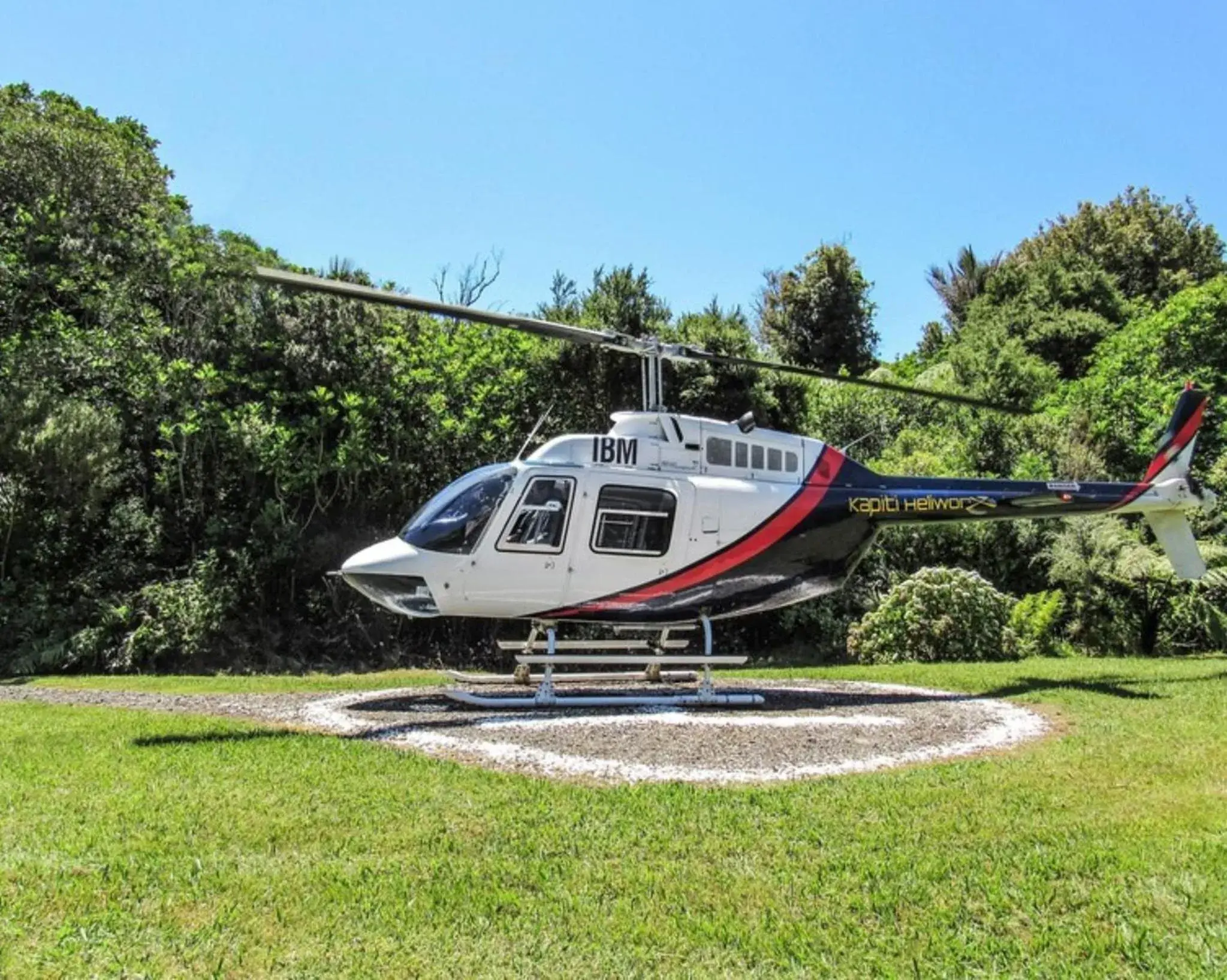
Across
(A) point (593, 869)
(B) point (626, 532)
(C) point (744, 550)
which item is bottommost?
(A) point (593, 869)

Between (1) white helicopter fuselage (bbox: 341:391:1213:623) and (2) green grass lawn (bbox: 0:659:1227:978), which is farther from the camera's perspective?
(1) white helicopter fuselage (bbox: 341:391:1213:623)

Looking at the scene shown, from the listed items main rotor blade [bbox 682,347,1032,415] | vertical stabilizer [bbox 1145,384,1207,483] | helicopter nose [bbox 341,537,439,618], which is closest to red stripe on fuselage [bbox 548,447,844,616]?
main rotor blade [bbox 682,347,1032,415]

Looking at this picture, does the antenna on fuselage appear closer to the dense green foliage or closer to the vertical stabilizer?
the dense green foliage

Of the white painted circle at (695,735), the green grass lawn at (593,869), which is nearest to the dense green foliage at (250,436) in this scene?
the white painted circle at (695,735)

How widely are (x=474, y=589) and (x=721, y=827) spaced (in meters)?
4.87

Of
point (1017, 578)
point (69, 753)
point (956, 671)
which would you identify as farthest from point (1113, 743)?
point (1017, 578)

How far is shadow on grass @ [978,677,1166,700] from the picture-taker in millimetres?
9734

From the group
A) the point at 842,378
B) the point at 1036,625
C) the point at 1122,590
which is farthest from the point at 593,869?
the point at 1122,590

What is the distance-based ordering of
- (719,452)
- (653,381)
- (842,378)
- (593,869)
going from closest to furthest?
(593,869) → (842,378) → (653,381) → (719,452)

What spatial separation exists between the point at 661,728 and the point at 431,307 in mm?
4381

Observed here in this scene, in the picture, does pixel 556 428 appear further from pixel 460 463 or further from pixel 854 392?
pixel 854 392

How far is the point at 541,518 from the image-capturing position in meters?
9.10

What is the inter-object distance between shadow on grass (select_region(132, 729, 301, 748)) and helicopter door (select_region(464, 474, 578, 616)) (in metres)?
2.46

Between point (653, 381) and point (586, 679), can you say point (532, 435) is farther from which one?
point (586, 679)
